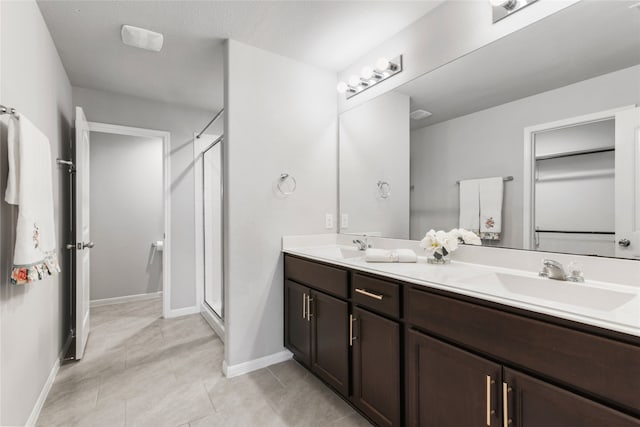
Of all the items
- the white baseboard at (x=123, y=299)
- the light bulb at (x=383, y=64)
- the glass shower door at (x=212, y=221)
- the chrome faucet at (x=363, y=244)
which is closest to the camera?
the light bulb at (x=383, y=64)

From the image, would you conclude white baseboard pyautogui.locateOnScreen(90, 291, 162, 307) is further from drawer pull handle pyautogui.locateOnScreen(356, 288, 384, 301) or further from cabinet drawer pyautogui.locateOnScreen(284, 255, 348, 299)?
drawer pull handle pyautogui.locateOnScreen(356, 288, 384, 301)

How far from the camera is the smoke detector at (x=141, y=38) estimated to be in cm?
204

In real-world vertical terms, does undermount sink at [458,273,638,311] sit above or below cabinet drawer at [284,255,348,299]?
above

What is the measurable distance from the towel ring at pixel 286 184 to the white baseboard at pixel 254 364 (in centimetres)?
125

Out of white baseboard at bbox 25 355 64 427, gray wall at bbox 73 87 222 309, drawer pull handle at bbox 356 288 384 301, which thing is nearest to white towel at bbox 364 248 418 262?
drawer pull handle at bbox 356 288 384 301

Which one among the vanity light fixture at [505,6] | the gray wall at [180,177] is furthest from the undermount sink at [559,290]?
the gray wall at [180,177]

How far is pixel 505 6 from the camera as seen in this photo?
5.09 feet

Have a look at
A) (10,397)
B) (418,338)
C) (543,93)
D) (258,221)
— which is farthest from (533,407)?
(10,397)

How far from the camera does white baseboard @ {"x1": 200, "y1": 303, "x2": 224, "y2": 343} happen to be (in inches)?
113

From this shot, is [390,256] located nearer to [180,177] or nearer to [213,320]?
[213,320]

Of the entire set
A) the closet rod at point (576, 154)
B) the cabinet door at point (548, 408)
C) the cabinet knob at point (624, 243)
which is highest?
the closet rod at point (576, 154)

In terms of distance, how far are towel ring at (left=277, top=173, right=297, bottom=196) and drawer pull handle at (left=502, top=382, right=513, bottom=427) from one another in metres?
1.81

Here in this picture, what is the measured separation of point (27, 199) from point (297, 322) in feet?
5.51

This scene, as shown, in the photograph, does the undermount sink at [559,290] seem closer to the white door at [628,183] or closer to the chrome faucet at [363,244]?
the white door at [628,183]
